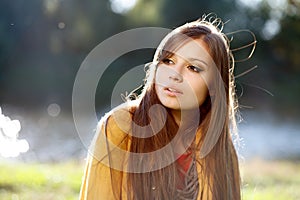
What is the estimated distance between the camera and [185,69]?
2605 mm

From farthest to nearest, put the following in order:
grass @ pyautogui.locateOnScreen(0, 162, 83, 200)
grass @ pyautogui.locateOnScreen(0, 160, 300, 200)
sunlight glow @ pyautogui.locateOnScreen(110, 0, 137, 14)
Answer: sunlight glow @ pyautogui.locateOnScreen(110, 0, 137, 14), grass @ pyautogui.locateOnScreen(0, 160, 300, 200), grass @ pyautogui.locateOnScreen(0, 162, 83, 200)

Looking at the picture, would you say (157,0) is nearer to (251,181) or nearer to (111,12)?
(111,12)

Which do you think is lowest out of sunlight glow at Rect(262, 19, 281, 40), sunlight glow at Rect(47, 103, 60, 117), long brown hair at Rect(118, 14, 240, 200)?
long brown hair at Rect(118, 14, 240, 200)

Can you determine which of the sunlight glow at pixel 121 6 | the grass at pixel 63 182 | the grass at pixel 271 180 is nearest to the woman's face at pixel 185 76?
the grass at pixel 63 182

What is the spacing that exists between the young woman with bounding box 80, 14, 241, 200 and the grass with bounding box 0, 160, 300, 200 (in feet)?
3.68

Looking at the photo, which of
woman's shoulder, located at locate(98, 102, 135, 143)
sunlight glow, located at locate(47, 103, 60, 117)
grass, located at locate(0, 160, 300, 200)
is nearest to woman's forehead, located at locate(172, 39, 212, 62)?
woman's shoulder, located at locate(98, 102, 135, 143)

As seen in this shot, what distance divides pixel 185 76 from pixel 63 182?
2.81m

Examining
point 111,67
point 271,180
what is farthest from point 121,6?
point 271,180

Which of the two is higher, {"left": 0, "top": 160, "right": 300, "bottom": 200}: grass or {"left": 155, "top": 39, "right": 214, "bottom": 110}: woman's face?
{"left": 0, "top": 160, "right": 300, "bottom": 200}: grass

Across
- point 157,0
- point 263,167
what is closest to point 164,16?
point 157,0

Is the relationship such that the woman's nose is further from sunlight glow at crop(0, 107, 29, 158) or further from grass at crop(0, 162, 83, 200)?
grass at crop(0, 162, 83, 200)

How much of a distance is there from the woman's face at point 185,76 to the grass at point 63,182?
4.30 ft

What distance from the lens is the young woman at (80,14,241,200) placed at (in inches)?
102

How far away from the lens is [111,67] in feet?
52.5
